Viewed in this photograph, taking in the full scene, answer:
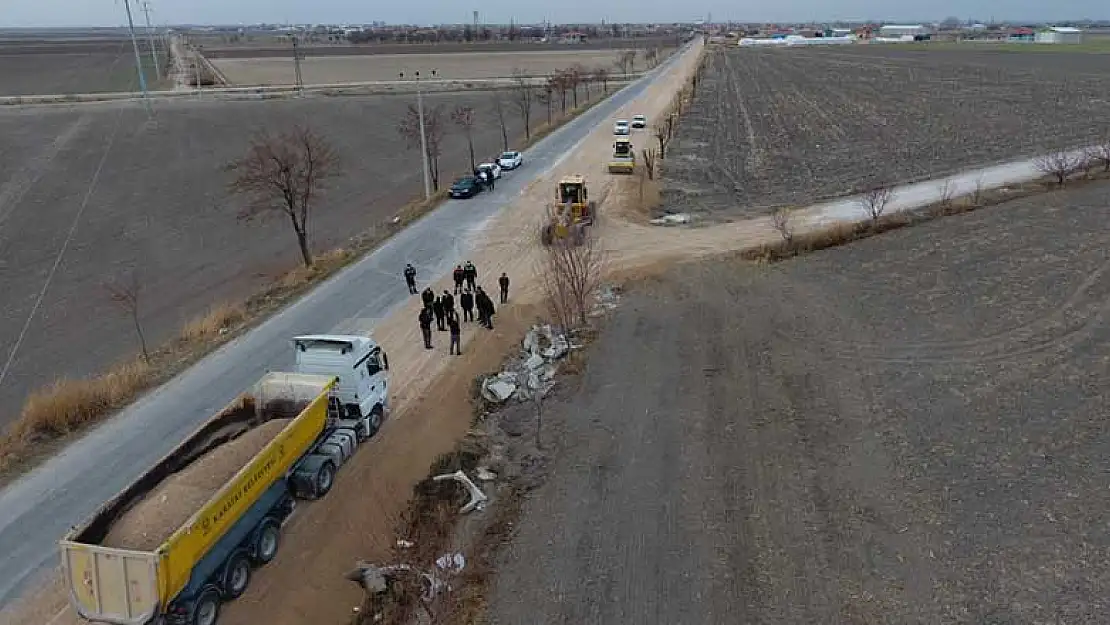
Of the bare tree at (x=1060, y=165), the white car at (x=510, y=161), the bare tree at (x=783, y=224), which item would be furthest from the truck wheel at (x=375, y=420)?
the bare tree at (x=1060, y=165)

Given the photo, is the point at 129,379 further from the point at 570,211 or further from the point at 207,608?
the point at 570,211

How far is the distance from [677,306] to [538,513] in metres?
10.6

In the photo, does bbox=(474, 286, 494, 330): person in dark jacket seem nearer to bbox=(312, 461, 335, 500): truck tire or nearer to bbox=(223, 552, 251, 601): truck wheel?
bbox=(312, 461, 335, 500): truck tire

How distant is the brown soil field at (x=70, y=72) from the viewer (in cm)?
9811

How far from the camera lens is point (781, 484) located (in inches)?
547

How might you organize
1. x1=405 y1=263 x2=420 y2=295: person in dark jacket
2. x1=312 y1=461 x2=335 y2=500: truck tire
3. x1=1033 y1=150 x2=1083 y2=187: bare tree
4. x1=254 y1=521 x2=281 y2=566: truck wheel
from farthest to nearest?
x1=1033 y1=150 x2=1083 y2=187: bare tree → x1=405 y1=263 x2=420 y2=295: person in dark jacket → x1=312 y1=461 x2=335 y2=500: truck tire → x1=254 y1=521 x2=281 y2=566: truck wheel

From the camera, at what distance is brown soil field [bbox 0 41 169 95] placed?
98106mm

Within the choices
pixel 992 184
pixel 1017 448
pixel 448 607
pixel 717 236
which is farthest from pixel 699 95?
pixel 448 607

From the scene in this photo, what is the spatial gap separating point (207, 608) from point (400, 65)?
12321cm

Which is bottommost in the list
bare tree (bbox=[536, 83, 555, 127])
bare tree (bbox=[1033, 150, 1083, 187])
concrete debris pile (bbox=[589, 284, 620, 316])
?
concrete debris pile (bbox=[589, 284, 620, 316])

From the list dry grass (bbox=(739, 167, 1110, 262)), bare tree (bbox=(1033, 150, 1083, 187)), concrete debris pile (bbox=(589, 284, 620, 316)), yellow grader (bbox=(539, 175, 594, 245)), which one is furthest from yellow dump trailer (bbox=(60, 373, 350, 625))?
bare tree (bbox=(1033, 150, 1083, 187))

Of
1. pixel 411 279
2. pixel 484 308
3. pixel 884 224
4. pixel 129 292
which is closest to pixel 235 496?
pixel 484 308

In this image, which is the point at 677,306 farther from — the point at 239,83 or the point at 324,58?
the point at 324,58

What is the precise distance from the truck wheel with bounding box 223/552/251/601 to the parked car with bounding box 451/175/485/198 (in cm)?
2555
